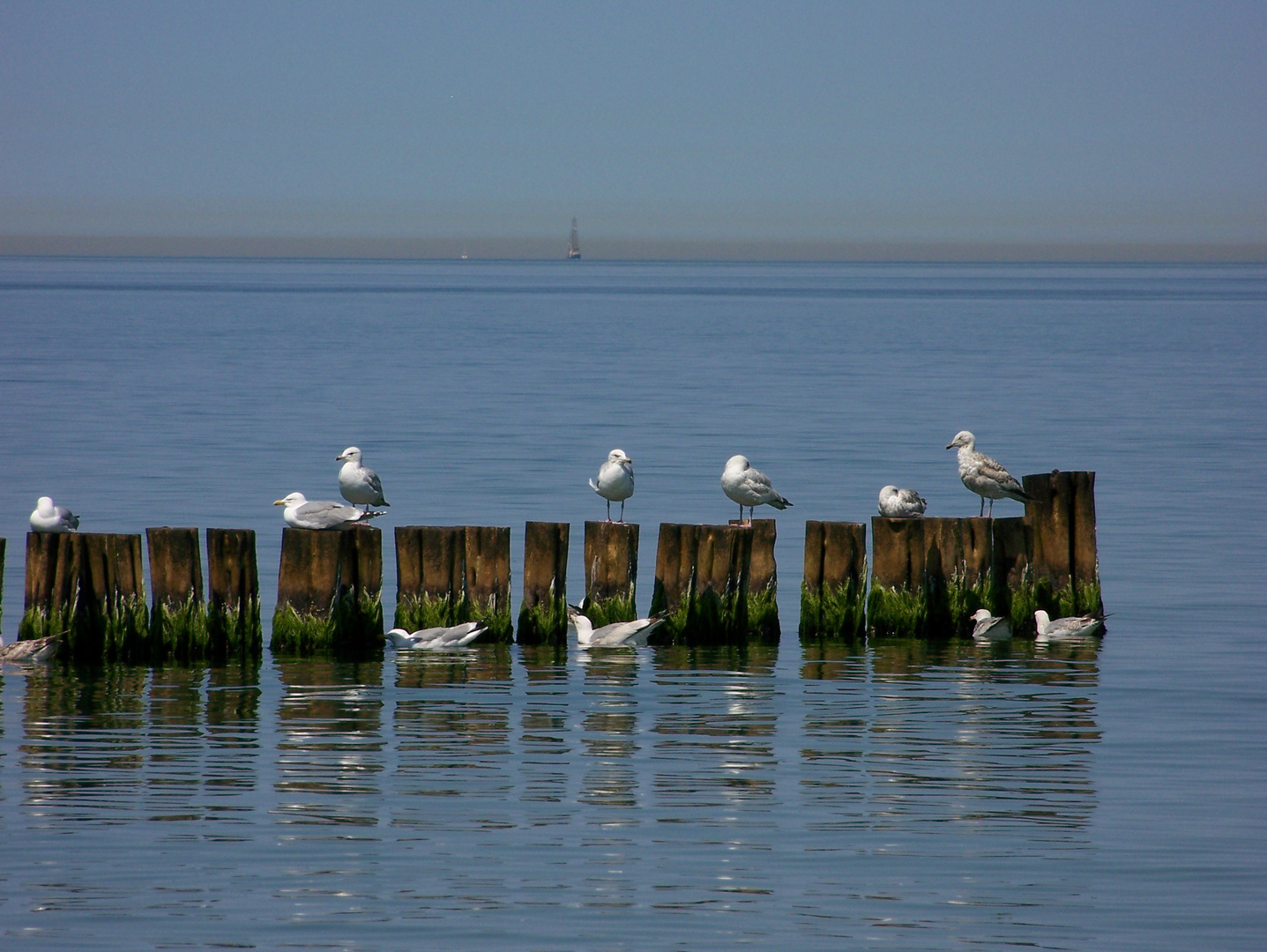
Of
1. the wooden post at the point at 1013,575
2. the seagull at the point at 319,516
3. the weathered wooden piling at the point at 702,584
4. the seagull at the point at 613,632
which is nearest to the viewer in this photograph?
the seagull at the point at 319,516

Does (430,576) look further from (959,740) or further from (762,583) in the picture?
(959,740)

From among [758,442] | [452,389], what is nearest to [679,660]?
[758,442]

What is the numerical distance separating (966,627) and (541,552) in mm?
4202

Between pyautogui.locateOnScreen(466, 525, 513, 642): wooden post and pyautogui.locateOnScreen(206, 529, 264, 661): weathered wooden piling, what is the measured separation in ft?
6.29

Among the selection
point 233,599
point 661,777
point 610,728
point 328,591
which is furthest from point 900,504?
point 233,599

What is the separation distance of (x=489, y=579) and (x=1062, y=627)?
18.8 ft

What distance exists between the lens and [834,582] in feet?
49.6

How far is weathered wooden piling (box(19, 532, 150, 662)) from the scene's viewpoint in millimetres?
13773

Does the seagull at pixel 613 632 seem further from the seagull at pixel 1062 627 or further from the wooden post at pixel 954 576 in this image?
the seagull at pixel 1062 627

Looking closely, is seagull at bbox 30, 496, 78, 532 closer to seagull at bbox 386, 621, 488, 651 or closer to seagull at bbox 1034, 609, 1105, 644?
seagull at bbox 386, 621, 488, 651

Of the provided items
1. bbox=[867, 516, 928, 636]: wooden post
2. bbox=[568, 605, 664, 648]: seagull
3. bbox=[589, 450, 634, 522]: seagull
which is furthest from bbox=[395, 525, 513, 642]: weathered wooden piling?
bbox=[867, 516, 928, 636]: wooden post

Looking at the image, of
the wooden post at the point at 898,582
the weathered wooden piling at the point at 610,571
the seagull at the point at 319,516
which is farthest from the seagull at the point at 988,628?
the seagull at the point at 319,516

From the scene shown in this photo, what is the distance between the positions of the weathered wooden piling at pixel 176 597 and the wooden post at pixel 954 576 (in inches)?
265

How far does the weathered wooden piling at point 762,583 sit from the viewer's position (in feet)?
48.2
